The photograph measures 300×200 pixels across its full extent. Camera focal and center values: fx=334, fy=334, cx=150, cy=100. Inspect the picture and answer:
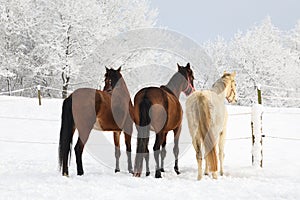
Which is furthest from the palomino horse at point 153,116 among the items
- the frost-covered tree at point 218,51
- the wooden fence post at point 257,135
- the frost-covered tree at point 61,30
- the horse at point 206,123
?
the frost-covered tree at point 218,51

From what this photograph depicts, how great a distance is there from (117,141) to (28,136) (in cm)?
625

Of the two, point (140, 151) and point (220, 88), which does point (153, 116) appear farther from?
point (220, 88)

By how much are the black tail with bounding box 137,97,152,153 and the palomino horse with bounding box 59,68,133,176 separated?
22.2 inches

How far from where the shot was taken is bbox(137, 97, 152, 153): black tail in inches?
203

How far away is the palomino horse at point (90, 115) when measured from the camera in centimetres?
522

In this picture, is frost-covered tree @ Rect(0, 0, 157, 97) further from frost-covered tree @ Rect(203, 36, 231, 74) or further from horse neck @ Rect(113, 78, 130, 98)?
horse neck @ Rect(113, 78, 130, 98)

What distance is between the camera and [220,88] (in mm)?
5711

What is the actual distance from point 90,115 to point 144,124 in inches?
34.6

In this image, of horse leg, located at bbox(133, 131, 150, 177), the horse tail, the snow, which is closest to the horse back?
horse leg, located at bbox(133, 131, 150, 177)

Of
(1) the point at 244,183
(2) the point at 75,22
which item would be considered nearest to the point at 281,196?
(1) the point at 244,183

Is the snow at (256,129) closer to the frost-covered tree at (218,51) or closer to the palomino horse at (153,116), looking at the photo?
the palomino horse at (153,116)

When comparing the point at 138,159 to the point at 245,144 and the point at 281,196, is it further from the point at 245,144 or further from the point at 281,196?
the point at 245,144

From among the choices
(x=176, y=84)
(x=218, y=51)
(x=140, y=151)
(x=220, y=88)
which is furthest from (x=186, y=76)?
(x=218, y=51)

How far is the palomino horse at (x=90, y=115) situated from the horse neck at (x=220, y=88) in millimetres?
1473
